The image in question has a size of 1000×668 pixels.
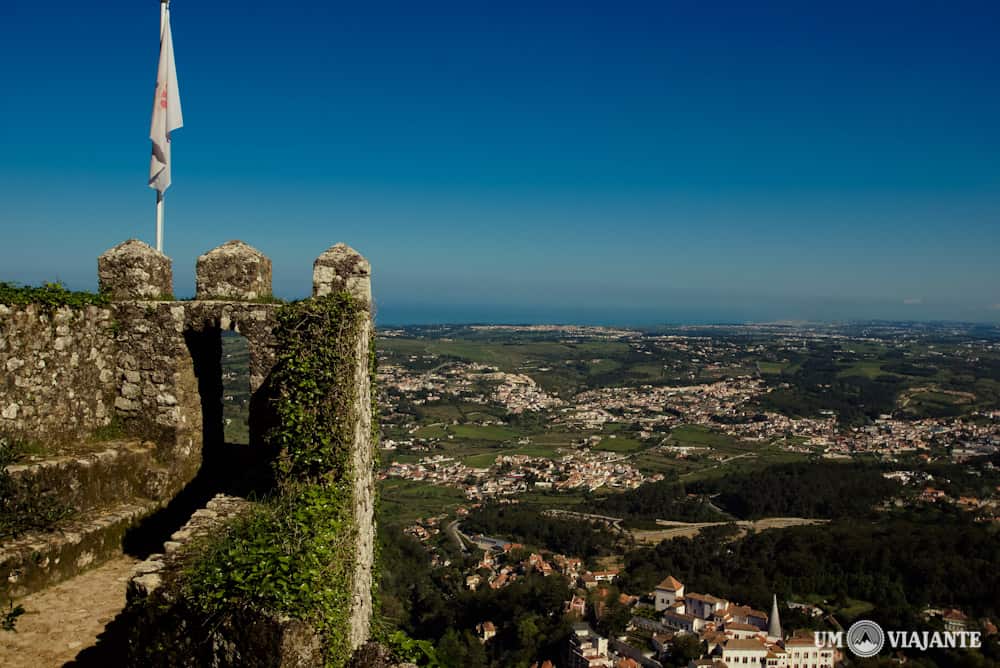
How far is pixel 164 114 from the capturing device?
816cm

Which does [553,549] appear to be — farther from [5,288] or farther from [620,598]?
[5,288]

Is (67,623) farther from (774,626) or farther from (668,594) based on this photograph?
(668,594)

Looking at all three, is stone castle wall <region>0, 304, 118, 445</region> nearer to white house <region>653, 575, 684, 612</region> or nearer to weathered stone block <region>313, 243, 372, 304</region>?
weathered stone block <region>313, 243, 372, 304</region>

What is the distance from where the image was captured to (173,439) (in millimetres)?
7082

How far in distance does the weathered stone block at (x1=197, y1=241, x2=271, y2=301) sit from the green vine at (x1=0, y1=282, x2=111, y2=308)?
1042 mm

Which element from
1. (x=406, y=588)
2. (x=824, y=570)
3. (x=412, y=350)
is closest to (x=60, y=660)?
(x=406, y=588)

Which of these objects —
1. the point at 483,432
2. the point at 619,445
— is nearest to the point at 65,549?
the point at 619,445

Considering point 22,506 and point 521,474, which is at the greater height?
point 22,506

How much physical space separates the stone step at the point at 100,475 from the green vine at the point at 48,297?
1.53m

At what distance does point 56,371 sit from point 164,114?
11.4 ft

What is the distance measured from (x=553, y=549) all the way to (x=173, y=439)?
4571 centimetres

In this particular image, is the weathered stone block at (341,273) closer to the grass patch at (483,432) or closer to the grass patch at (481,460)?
the grass patch at (481,460)

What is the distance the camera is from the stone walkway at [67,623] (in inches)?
183

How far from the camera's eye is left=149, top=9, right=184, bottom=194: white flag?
8.10 m
